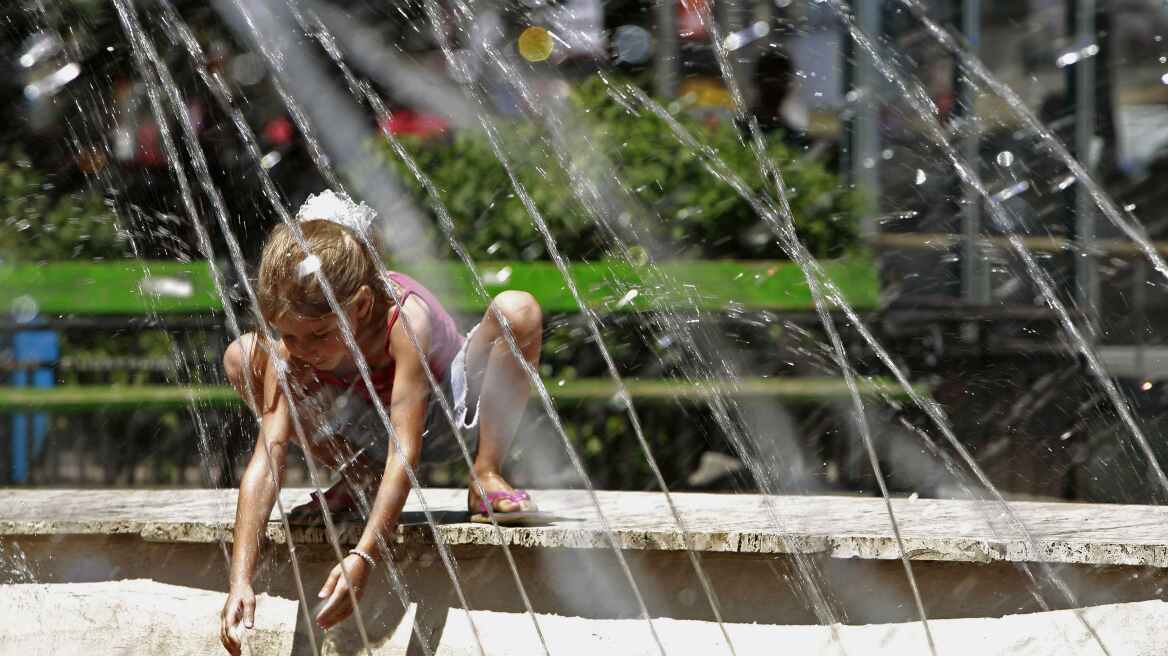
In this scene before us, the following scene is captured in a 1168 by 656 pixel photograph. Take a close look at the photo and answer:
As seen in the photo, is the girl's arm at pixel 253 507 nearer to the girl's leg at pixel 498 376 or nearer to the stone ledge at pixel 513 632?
the stone ledge at pixel 513 632

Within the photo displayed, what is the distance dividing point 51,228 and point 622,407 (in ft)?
8.70

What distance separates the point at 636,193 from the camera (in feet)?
17.2

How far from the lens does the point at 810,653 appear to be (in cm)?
238

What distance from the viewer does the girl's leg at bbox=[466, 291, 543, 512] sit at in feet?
9.03

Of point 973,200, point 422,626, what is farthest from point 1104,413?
point 422,626

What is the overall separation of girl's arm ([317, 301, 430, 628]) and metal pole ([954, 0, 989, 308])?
3.07 metres

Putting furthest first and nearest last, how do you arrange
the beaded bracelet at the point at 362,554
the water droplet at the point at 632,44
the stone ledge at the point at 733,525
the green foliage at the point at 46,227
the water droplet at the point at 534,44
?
the water droplet at the point at 534,44 < the water droplet at the point at 632,44 < the green foliage at the point at 46,227 < the beaded bracelet at the point at 362,554 < the stone ledge at the point at 733,525

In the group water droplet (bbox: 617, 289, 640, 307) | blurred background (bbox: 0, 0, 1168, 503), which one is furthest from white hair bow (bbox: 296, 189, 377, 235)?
water droplet (bbox: 617, 289, 640, 307)

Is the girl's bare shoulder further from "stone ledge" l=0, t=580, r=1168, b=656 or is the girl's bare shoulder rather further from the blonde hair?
"stone ledge" l=0, t=580, r=1168, b=656

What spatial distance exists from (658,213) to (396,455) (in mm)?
2943

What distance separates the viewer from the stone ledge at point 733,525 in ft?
7.41

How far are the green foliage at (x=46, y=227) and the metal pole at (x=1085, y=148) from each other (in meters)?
4.11

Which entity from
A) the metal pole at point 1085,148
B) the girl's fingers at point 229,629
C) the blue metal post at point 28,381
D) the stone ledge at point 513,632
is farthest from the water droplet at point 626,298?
the girl's fingers at point 229,629

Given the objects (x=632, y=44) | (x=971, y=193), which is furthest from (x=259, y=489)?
(x=971, y=193)
